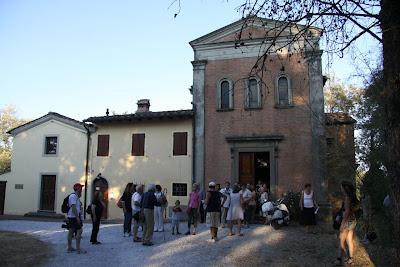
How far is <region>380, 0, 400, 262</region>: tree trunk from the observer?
5.61 metres

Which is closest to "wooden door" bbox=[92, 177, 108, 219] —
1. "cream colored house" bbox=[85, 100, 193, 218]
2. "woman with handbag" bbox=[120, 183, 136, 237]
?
"cream colored house" bbox=[85, 100, 193, 218]

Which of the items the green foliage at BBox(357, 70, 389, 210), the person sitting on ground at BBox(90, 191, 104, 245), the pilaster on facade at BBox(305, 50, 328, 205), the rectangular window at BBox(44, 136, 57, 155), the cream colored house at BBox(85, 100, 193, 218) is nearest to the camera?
the person sitting on ground at BBox(90, 191, 104, 245)

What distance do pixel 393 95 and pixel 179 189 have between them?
16547 mm

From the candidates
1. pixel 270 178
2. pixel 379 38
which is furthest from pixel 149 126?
pixel 379 38

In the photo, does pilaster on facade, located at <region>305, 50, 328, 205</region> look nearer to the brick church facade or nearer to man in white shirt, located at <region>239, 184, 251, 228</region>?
the brick church facade

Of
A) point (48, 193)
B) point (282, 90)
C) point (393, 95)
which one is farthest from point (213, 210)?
point (48, 193)

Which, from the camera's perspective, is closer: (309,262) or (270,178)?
(309,262)

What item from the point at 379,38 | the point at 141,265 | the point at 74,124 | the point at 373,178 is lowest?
the point at 141,265

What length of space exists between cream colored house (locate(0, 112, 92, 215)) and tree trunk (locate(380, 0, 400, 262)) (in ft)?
67.8

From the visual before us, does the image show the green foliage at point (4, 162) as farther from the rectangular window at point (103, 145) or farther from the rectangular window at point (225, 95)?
the rectangular window at point (225, 95)

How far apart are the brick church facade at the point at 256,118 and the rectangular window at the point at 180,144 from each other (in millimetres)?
786

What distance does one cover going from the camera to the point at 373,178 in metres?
15.2

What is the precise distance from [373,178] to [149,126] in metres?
12.0

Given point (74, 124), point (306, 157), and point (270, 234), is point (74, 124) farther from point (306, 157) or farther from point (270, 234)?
point (270, 234)
